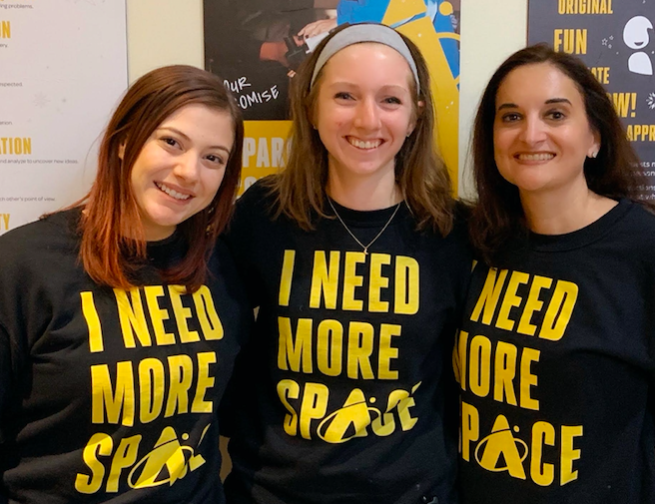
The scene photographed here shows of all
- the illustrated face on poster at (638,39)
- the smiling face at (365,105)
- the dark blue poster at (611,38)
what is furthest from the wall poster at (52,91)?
the illustrated face on poster at (638,39)

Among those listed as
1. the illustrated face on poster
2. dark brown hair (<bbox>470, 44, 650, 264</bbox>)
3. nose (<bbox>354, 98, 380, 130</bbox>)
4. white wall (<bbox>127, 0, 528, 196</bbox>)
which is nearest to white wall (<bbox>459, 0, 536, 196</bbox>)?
white wall (<bbox>127, 0, 528, 196</bbox>)

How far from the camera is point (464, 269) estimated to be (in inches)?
54.4

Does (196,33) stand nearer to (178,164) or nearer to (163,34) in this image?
(163,34)

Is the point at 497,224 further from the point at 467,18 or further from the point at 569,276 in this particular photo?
the point at 467,18

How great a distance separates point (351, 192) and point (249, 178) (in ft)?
1.21

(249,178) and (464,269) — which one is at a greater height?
(249,178)

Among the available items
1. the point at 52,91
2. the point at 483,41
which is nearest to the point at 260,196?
the point at 52,91

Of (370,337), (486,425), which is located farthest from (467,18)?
(486,425)

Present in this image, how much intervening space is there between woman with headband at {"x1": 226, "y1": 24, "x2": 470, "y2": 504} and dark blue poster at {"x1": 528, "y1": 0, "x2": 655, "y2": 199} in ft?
1.44

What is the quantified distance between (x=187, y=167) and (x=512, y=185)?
2.80 ft

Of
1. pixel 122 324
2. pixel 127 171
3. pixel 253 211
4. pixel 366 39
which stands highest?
pixel 366 39

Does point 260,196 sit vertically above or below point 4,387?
above

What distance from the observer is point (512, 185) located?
1.42 metres

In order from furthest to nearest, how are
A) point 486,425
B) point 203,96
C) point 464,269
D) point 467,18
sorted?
point 467,18, point 464,269, point 486,425, point 203,96
